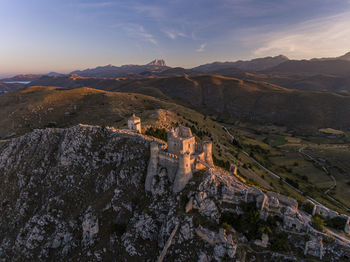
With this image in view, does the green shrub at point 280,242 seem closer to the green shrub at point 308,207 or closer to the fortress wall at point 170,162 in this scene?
the green shrub at point 308,207

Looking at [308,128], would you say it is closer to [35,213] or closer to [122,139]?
[122,139]

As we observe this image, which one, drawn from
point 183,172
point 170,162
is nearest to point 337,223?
point 183,172

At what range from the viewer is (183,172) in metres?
40.6

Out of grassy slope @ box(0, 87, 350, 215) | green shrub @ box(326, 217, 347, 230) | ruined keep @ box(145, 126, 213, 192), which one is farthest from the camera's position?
grassy slope @ box(0, 87, 350, 215)

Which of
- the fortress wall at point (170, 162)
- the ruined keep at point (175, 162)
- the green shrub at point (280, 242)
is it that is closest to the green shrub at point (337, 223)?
the green shrub at point (280, 242)

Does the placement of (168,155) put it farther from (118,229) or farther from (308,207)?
(308,207)

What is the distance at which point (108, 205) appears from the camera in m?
47.0

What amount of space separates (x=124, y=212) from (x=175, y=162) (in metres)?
17.3

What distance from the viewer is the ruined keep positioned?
4084 cm

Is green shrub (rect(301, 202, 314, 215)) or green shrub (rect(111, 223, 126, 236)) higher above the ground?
green shrub (rect(301, 202, 314, 215))

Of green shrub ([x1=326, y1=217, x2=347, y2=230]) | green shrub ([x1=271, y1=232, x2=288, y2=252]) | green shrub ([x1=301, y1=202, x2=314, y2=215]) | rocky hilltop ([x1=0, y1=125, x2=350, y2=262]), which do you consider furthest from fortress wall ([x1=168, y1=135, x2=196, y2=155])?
green shrub ([x1=326, y1=217, x2=347, y2=230])

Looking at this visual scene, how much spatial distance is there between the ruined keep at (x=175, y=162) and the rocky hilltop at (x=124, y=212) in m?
1.41

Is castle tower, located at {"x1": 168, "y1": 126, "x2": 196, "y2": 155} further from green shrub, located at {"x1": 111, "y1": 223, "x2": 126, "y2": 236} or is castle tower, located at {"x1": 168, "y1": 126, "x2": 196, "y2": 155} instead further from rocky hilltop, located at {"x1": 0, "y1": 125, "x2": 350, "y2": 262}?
green shrub, located at {"x1": 111, "y1": 223, "x2": 126, "y2": 236}

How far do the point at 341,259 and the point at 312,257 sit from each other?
13.4 feet
